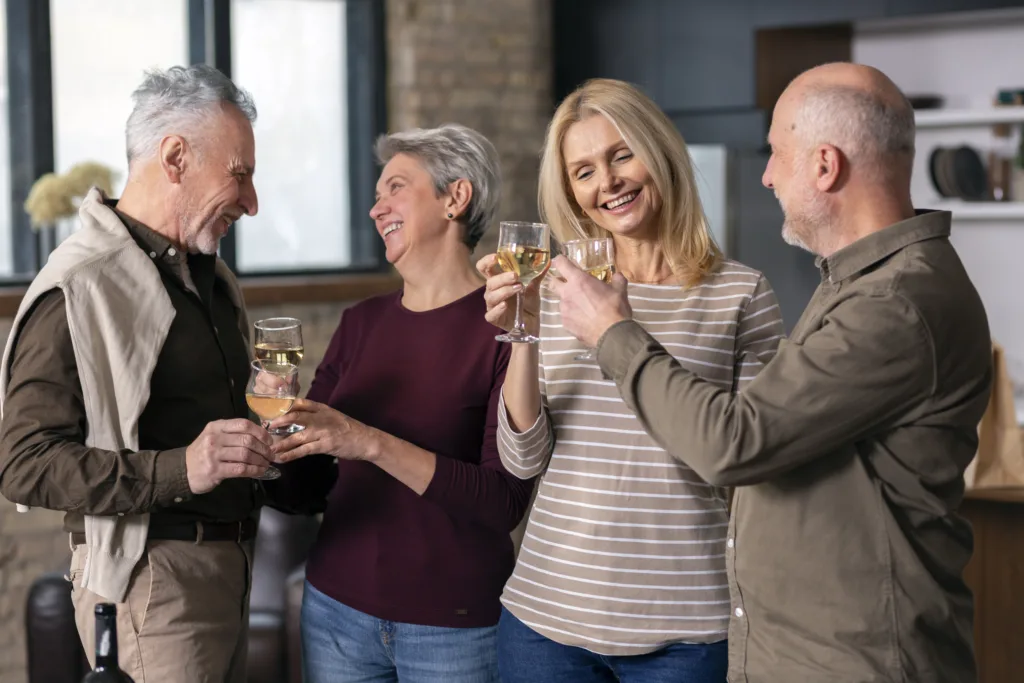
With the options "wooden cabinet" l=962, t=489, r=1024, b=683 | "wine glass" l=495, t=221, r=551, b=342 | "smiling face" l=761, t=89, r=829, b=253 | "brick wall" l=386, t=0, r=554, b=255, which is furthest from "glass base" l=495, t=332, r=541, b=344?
"brick wall" l=386, t=0, r=554, b=255

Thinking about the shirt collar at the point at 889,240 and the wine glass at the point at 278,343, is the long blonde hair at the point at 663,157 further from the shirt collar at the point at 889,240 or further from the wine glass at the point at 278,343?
the wine glass at the point at 278,343

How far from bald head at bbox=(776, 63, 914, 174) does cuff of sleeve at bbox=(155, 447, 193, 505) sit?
1080 millimetres

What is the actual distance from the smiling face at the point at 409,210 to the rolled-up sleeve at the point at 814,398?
816 millimetres

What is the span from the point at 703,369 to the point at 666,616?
1.26ft

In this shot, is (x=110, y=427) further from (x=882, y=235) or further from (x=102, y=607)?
(x=882, y=235)

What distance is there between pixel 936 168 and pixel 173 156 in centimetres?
395

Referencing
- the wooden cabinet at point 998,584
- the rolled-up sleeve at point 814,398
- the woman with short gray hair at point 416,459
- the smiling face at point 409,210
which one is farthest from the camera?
the wooden cabinet at point 998,584

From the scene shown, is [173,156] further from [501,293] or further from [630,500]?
[630,500]

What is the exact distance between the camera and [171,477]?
1881 millimetres

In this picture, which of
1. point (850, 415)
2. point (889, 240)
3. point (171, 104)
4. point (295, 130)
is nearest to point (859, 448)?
point (850, 415)

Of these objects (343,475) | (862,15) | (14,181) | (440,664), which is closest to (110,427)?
(343,475)

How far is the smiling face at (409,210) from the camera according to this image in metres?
2.21

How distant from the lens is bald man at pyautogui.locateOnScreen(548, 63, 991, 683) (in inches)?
57.7

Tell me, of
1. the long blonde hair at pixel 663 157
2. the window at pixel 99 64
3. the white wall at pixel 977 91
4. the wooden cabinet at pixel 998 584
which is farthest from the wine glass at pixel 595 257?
the white wall at pixel 977 91
